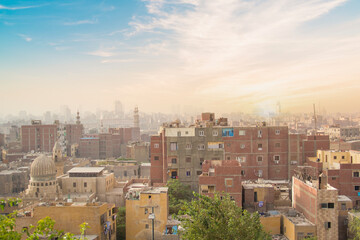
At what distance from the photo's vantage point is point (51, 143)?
7244 cm

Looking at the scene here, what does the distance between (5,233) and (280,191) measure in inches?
889

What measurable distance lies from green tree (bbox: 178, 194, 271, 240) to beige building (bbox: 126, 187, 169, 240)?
7.12 metres

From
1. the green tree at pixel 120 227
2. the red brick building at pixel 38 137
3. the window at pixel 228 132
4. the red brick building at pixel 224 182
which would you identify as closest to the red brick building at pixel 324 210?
the red brick building at pixel 224 182

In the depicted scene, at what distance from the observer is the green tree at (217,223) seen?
45.7 feet

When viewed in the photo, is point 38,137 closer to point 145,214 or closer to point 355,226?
point 145,214

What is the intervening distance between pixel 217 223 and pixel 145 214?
363 inches

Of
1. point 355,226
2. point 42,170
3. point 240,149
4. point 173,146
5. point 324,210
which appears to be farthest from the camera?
point 240,149

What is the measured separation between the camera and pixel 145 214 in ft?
73.4

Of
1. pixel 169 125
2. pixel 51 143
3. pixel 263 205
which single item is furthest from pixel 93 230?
pixel 51 143

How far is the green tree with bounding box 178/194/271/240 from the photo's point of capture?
1394cm

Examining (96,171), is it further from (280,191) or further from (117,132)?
(117,132)

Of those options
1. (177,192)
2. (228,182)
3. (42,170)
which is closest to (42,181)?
(42,170)

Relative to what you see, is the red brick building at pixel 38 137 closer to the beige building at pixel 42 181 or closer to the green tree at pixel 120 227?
the beige building at pixel 42 181

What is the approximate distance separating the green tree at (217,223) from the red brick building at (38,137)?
6270cm
